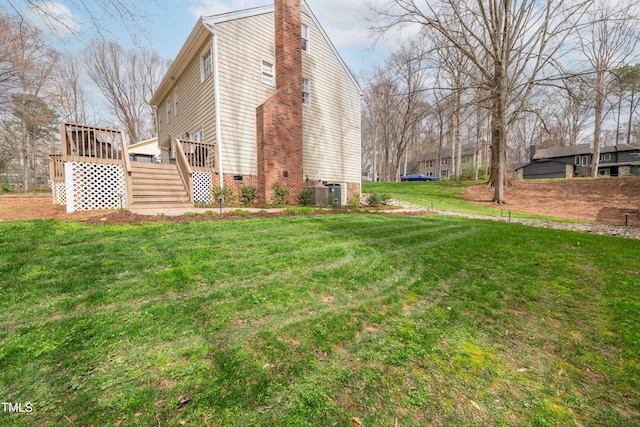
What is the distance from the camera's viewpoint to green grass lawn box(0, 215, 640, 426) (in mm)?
1438

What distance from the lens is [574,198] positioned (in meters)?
14.5

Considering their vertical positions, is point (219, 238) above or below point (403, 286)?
above

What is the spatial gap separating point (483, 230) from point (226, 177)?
865 centimetres

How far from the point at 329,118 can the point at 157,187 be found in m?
8.73

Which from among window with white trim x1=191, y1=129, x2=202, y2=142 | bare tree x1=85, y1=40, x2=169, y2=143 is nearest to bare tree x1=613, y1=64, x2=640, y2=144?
window with white trim x1=191, y1=129, x2=202, y2=142

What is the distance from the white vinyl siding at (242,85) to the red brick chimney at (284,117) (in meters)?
0.47

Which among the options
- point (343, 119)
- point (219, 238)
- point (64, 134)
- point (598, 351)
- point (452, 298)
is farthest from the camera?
point (343, 119)

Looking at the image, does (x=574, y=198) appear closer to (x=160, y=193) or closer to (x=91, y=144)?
(x=160, y=193)

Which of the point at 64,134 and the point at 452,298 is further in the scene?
the point at 64,134

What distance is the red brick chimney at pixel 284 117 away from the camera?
10.2 meters

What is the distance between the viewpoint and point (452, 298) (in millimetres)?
2811

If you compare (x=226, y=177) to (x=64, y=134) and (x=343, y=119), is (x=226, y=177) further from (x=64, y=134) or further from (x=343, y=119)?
(x=343, y=119)

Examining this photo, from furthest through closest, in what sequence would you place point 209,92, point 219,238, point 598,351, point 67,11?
point 209,92 < point 219,238 < point 67,11 < point 598,351

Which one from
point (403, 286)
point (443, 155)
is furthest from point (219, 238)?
point (443, 155)
